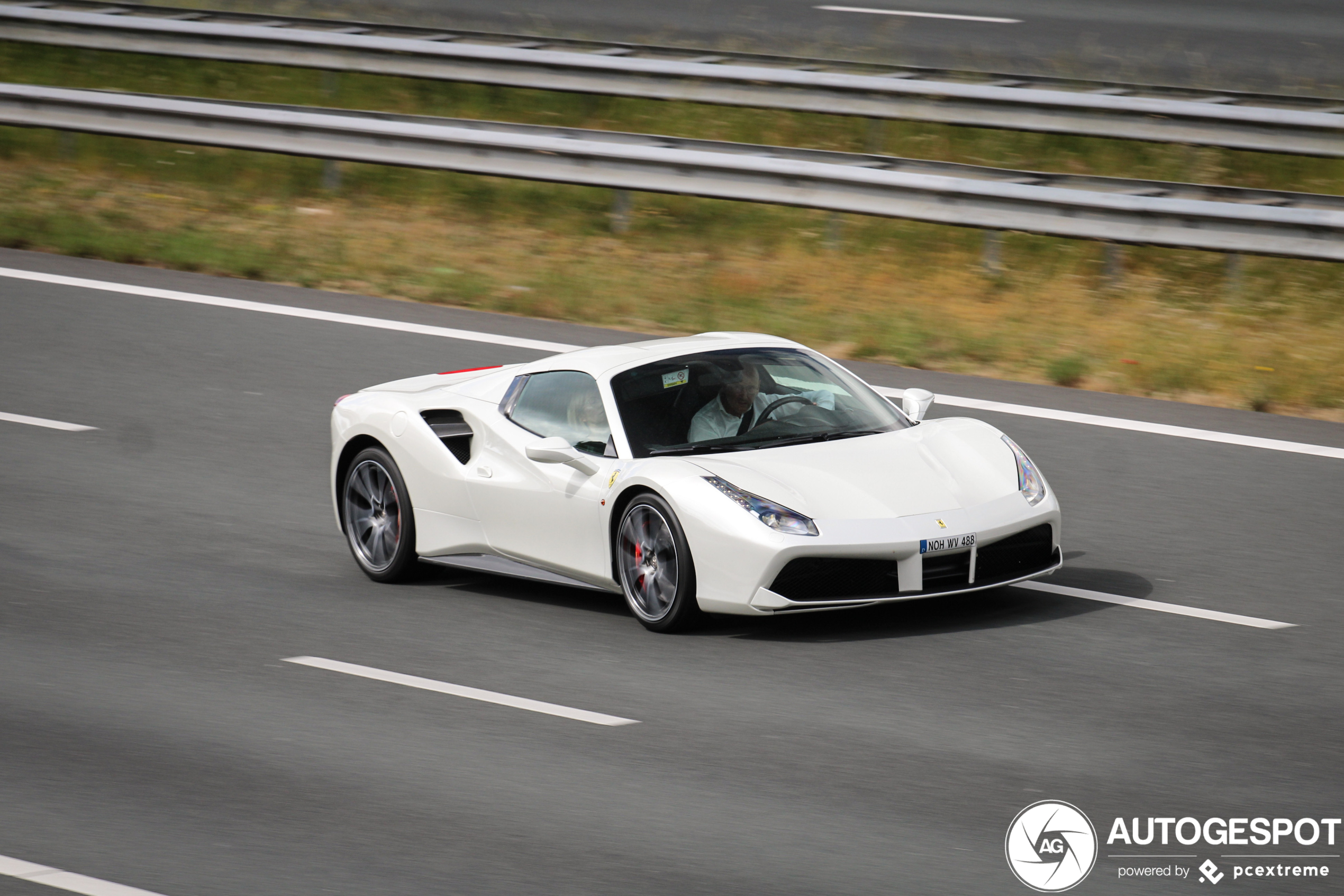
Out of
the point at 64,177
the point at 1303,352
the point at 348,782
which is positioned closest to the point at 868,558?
the point at 348,782

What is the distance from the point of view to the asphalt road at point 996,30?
20719mm

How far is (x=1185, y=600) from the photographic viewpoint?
870 cm

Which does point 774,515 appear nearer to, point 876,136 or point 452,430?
point 452,430

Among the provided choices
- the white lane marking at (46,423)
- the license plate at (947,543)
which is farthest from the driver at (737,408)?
the white lane marking at (46,423)

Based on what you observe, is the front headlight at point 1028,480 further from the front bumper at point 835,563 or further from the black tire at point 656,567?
the black tire at point 656,567

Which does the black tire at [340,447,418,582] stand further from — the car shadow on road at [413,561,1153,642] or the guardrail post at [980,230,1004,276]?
the guardrail post at [980,230,1004,276]

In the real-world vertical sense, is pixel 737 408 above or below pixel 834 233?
below

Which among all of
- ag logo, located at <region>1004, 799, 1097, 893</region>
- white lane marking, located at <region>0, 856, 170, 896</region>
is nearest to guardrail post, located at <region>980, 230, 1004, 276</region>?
ag logo, located at <region>1004, 799, 1097, 893</region>

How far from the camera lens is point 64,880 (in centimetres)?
571

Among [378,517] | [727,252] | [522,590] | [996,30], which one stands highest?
[996,30]

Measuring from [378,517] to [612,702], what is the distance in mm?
2608

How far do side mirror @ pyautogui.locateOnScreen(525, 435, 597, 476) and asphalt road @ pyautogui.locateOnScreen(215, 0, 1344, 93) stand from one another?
12.9 metres

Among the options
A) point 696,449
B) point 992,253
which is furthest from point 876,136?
point 696,449

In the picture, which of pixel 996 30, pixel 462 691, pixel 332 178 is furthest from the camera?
pixel 996 30
